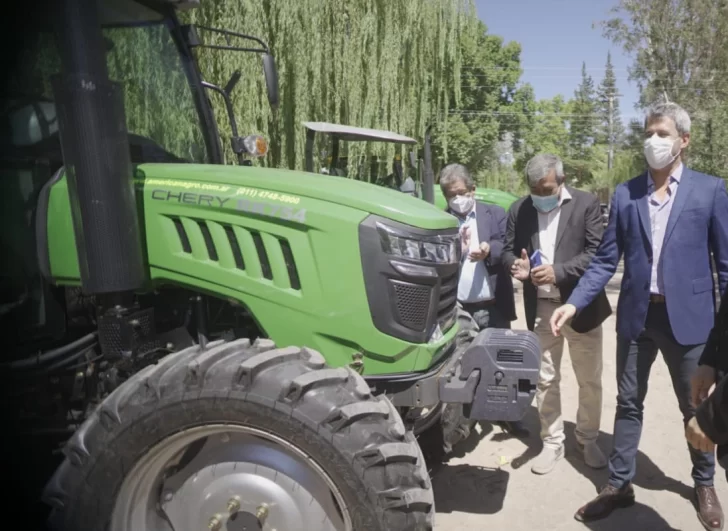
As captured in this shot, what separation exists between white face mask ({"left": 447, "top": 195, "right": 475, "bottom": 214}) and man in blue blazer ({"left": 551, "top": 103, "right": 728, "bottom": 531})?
4.08 feet

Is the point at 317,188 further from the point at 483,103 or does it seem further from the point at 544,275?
the point at 483,103

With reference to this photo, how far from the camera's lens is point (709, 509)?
3371 millimetres

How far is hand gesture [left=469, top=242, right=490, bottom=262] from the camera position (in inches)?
177

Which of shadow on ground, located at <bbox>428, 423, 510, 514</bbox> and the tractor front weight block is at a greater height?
the tractor front weight block

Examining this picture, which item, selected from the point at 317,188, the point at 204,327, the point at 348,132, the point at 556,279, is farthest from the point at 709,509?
the point at 348,132

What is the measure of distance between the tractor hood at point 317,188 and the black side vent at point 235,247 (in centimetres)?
20

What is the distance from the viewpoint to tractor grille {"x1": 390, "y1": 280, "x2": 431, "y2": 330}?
2674mm

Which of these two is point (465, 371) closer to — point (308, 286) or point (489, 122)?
point (308, 286)

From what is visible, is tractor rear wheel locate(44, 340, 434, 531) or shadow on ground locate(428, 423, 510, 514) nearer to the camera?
tractor rear wheel locate(44, 340, 434, 531)

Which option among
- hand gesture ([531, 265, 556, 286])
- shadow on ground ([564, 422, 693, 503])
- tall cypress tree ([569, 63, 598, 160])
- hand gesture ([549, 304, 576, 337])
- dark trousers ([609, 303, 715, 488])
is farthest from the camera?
tall cypress tree ([569, 63, 598, 160])

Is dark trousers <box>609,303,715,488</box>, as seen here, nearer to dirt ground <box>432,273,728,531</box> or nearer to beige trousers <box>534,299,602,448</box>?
dirt ground <box>432,273,728,531</box>

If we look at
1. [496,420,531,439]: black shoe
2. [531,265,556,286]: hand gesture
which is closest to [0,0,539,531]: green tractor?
[531,265,556,286]: hand gesture

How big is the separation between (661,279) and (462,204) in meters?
1.67

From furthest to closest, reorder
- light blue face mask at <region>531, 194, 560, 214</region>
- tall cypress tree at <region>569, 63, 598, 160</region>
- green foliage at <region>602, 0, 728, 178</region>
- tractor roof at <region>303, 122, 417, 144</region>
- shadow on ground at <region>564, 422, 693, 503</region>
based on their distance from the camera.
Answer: tall cypress tree at <region>569, 63, 598, 160</region> → green foliage at <region>602, 0, 728, 178</region> → tractor roof at <region>303, 122, 417, 144</region> → light blue face mask at <region>531, 194, 560, 214</region> → shadow on ground at <region>564, 422, 693, 503</region>
